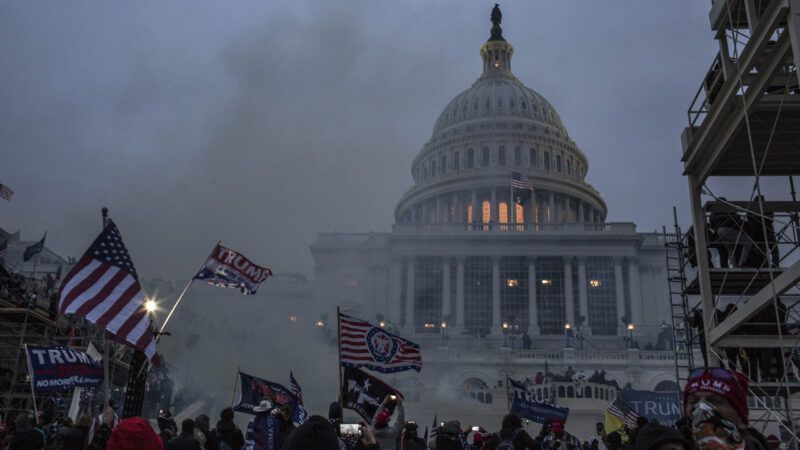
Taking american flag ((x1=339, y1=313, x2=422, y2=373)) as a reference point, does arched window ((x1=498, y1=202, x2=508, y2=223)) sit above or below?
above

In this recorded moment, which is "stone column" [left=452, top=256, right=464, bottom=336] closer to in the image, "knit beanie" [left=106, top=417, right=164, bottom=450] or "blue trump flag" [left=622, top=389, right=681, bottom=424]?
"blue trump flag" [left=622, top=389, right=681, bottom=424]

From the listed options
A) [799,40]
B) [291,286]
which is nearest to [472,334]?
[291,286]

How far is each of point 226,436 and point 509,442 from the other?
3.60 meters

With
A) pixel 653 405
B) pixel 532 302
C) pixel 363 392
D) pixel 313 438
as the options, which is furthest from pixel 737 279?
pixel 532 302

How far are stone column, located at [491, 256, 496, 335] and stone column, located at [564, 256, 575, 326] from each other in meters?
6.28

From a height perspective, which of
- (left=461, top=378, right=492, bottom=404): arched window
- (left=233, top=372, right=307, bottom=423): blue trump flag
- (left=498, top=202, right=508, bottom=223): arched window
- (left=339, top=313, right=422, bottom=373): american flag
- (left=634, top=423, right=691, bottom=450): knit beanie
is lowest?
(left=634, top=423, right=691, bottom=450): knit beanie

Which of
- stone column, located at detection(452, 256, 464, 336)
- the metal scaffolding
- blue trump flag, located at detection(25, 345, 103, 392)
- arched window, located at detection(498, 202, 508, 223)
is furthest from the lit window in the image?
blue trump flag, located at detection(25, 345, 103, 392)

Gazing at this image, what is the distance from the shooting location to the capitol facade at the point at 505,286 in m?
54.3

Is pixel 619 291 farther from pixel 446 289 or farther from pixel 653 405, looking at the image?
pixel 653 405

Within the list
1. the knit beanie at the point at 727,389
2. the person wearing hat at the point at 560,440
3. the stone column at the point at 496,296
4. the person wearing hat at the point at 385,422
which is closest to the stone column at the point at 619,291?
the stone column at the point at 496,296

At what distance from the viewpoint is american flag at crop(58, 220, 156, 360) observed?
33.2ft

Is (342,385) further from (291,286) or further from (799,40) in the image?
(291,286)

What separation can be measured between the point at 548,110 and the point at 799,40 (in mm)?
97820

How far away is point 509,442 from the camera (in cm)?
976
